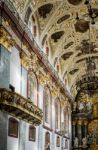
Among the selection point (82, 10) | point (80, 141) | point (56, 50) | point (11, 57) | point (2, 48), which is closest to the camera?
point (2, 48)

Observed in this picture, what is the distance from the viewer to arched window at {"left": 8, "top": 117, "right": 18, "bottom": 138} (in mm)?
16789

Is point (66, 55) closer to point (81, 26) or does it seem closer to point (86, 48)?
point (86, 48)

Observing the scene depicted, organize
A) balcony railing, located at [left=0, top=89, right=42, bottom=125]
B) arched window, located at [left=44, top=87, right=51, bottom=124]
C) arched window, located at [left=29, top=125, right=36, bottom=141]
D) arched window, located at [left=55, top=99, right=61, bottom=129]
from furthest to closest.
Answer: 1. arched window, located at [left=55, top=99, right=61, bottom=129]
2. arched window, located at [left=44, top=87, right=51, bottom=124]
3. arched window, located at [left=29, top=125, right=36, bottom=141]
4. balcony railing, located at [left=0, top=89, right=42, bottom=125]

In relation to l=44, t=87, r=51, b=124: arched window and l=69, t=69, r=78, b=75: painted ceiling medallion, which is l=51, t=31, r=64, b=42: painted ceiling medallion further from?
l=69, t=69, r=78, b=75: painted ceiling medallion

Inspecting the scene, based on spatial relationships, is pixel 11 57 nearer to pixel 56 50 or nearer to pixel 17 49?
pixel 17 49

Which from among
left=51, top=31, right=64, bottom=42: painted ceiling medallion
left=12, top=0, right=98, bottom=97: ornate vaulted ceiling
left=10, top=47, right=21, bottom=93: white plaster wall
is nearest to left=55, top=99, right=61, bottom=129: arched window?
left=12, top=0, right=98, bottom=97: ornate vaulted ceiling

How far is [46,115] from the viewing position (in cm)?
2573

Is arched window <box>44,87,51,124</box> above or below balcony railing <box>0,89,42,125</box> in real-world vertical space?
above

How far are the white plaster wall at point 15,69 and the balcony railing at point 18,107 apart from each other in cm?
140

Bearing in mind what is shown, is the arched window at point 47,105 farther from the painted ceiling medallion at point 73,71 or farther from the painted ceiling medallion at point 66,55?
the painted ceiling medallion at point 73,71

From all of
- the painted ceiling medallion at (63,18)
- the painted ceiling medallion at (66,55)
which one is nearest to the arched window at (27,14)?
the painted ceiling medallion at (63,18)

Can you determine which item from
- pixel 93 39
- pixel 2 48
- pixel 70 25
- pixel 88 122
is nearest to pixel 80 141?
pixel 88 122

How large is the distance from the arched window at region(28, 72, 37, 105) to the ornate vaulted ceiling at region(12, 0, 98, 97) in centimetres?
307

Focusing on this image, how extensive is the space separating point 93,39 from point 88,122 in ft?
44.1
